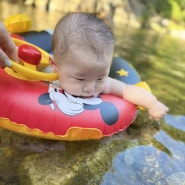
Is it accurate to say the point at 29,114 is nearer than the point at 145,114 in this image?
Yes

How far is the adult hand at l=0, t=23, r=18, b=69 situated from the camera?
76.7 inches

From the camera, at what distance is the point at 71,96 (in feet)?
7.20

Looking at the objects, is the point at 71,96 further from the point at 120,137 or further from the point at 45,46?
the point at 45,46

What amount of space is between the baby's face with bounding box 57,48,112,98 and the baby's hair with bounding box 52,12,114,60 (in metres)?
0.04

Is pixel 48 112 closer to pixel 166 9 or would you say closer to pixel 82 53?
pixel 82 53

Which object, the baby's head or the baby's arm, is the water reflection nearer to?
the baby's arm

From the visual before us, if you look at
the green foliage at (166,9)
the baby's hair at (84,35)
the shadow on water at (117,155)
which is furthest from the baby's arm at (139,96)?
the green foliage at (166,9)

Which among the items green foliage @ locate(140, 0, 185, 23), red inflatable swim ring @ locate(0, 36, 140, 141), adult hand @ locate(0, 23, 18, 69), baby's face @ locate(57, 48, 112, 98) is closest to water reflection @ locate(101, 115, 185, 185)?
red inflatable swim ring @ locate(0, 36, 140, 141)

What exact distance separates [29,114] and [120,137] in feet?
2.41

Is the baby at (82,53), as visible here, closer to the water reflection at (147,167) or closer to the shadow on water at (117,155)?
A: the shadow on water at (117,155)

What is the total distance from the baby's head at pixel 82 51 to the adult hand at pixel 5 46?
0.26m

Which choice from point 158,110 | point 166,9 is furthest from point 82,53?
point 166,9

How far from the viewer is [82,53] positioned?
2.04 metres

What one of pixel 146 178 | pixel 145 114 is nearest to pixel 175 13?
pixel 145 114
